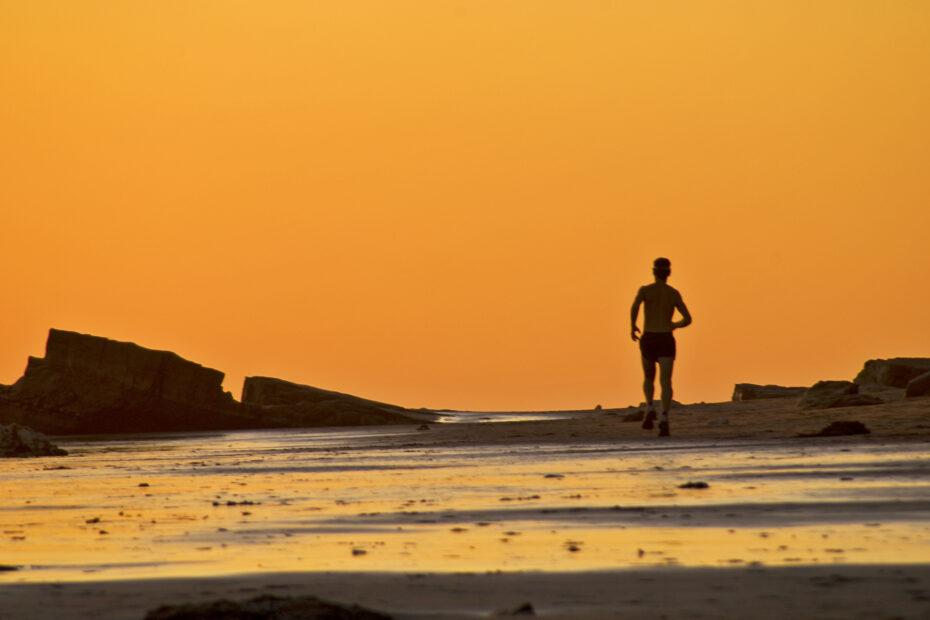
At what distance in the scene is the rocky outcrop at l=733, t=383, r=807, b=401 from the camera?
60.5 meters

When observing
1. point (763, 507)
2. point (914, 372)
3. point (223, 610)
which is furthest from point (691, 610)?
point (914, 372)

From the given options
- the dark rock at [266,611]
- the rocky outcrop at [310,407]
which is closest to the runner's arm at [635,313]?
the dark rock at [266,611]

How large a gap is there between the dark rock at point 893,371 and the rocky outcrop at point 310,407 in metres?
38.3

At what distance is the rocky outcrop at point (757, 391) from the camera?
199ft

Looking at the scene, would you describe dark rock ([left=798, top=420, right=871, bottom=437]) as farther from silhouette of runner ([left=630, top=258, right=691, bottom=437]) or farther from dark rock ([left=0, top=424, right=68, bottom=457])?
dark rock ([left=0, top=424, right=68, bottom=457])

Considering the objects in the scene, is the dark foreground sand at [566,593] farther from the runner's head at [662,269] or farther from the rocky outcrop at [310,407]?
the rocky outcrop at [310,407]

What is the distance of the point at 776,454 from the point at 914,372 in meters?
31.8

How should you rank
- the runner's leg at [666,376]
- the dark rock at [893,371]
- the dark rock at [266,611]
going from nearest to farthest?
1. the dark rock at [266,611]
2. the runner's leg at [666,376]
3. the dark rock at [893,371]

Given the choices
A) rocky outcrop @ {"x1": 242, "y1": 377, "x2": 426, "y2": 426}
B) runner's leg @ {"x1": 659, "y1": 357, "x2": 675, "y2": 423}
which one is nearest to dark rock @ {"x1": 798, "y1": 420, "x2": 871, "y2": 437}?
runner's leg @ {"x1": 659, "y1": 357, "x2": 675, "y2": 423}

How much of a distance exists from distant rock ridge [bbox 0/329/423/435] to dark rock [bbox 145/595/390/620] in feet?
265

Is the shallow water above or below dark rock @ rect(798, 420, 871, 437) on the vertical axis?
below

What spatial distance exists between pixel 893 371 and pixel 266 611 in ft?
147

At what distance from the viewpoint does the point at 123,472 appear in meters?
22.4

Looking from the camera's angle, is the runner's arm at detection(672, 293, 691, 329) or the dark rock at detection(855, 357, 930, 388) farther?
the dark rock at detection(855, 357, 930, 388)
